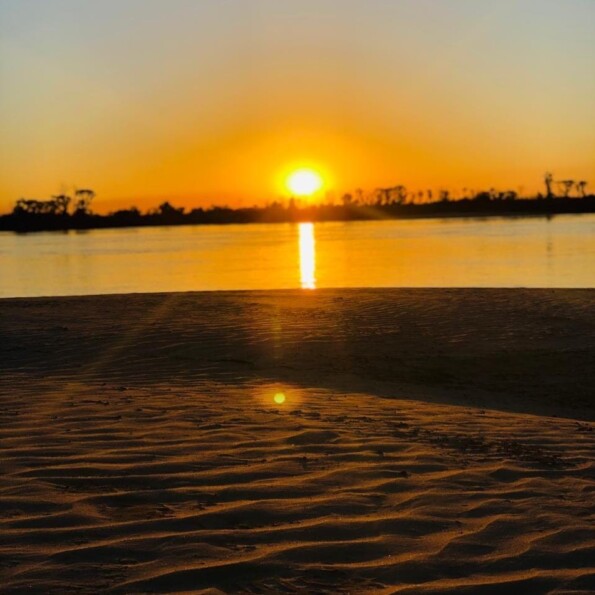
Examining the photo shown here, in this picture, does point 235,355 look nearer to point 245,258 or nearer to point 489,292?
point 489,292

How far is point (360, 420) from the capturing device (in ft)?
21.4

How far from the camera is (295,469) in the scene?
491 centimetres

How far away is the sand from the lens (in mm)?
3479

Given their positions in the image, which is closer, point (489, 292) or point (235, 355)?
point (235, 355)

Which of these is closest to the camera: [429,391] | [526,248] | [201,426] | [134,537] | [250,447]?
[134,537]

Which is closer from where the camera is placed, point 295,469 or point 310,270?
point 295,469

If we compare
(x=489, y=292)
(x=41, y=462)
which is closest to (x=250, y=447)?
(x=41, y=462)

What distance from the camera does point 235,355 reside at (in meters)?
10.8

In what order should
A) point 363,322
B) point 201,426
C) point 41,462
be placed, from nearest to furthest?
point 41,462
point 201,426
point 363,322

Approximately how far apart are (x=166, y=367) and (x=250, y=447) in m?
4.54

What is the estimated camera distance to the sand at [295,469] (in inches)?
137

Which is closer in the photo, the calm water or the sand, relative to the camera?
the sand

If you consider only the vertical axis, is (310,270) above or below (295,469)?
above

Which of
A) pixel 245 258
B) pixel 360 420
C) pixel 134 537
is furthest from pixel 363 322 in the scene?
pixel 245 258
